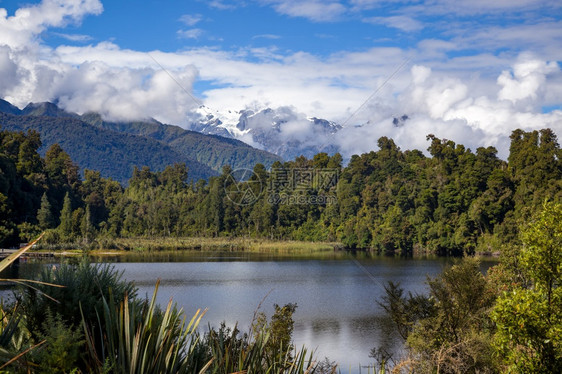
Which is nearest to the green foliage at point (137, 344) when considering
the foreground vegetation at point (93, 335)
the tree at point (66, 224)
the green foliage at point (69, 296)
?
the foreground vegetation at point (93, 335)

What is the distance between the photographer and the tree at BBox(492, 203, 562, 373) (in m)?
7.97

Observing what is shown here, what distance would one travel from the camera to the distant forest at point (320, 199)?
5756 cm

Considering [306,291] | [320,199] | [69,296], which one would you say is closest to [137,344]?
[69,296]

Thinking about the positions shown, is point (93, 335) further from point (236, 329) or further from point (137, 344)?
point (236, 329)

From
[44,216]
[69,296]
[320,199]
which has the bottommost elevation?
[69,296]

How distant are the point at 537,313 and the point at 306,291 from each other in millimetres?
23911

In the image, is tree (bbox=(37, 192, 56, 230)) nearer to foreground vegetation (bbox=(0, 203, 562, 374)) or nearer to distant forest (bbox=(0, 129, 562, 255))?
distant forest (bbox=(0, 129, 562, 255))

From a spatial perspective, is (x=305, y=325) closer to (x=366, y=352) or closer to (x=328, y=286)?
(x=366, y=352)

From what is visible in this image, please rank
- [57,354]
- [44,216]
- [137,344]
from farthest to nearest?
[44,216] < [137,344] < [57,354]

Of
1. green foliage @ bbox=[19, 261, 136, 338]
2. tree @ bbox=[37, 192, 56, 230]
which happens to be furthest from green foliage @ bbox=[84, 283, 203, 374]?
tree @ bbox=[37, 192, 56, 230]

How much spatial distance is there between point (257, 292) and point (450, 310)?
1759 centimetres

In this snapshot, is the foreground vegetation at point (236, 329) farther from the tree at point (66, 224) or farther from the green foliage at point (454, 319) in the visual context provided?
the tree at point (66, 224)

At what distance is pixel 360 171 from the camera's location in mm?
79250

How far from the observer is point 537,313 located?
8000 millimetres
